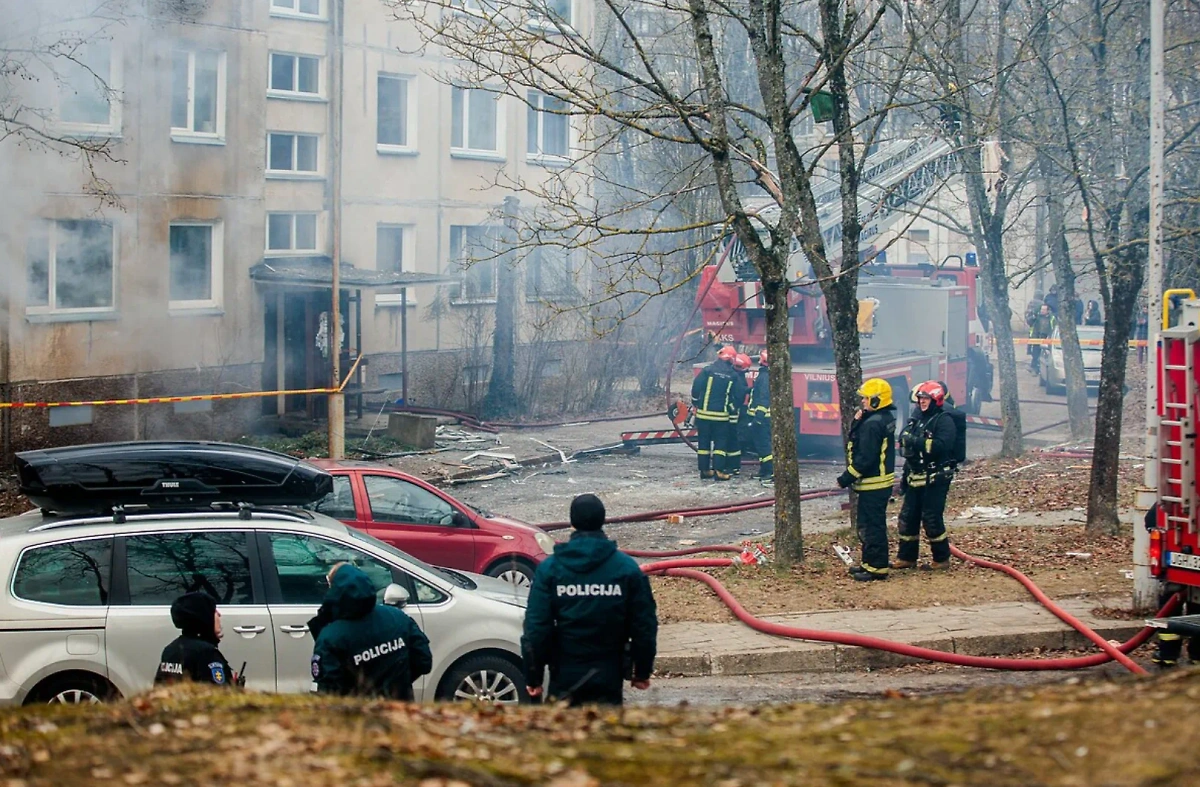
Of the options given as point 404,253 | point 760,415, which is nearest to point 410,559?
point 760,415

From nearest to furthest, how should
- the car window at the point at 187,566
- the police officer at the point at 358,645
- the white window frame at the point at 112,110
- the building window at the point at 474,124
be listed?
the police officer at the point at 358,645 → the car window at the point at 187,566 → the white window frame at the point at 112,110 → the building window at the point at 474,124

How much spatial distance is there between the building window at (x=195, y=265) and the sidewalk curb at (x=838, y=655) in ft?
41.5

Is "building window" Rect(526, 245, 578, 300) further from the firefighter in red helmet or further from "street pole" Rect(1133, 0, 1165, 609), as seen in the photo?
"street pole" Rect(1133, 0, 1165, 609)

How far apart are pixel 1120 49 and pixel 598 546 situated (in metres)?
11.9

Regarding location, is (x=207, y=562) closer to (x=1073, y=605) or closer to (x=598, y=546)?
(x=598, y=546)

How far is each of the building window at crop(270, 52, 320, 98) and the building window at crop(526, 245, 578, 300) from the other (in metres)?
5.27

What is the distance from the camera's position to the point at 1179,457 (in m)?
8.34

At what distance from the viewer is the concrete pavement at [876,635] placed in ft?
29.1

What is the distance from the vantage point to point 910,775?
13.1 ft

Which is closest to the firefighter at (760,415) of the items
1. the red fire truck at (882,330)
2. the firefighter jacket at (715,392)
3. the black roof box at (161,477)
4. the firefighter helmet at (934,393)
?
the firefighter jacket at (715,392)

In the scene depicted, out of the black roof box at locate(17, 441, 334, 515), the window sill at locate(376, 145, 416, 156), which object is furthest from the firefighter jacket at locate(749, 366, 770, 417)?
the black roof box at locate(17, 441, 334, 515)

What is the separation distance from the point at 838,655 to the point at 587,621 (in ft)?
12.2

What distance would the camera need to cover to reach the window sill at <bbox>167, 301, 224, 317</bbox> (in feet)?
62.2

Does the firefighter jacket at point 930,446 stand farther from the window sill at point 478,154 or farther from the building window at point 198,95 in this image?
the window sill at point 478,154
